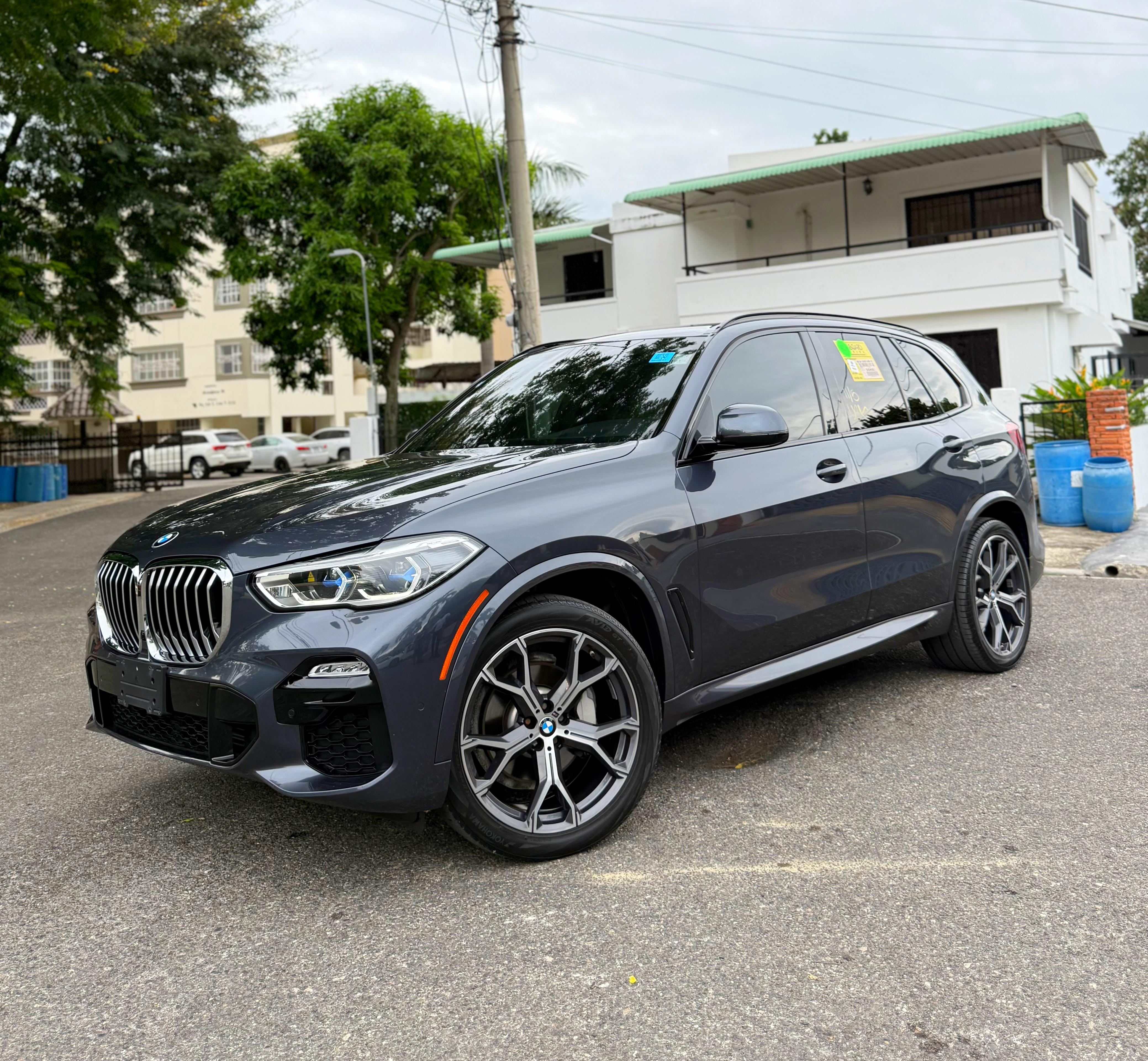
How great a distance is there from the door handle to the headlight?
1914 millimetres

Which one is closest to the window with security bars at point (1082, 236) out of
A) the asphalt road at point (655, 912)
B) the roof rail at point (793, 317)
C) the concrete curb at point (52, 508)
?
the concrete curb at point (52, 508)

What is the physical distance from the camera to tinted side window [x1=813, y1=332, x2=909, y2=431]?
4.98 m

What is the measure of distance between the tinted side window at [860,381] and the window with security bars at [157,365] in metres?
54.0

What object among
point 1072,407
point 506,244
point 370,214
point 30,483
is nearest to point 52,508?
point 30,483

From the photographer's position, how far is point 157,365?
55.6 meters

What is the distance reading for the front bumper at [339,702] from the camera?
3.20 m

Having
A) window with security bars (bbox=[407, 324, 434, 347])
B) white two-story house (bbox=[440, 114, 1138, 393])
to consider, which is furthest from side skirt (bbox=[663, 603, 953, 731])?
window with security bars (bbox=[407, 324, 434, 347])

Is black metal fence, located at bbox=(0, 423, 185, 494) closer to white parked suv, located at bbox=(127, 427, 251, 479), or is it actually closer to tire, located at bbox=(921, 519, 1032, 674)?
white parked suv, located at bbox=(127, 427, 251, 479)

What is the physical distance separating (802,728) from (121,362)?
190ft

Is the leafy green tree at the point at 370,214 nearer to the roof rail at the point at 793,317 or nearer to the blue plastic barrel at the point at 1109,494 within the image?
the blue plastic barrel at the point at 1109,494

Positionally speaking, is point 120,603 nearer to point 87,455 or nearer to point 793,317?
point 793,317

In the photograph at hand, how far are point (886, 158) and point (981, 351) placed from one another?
14.5 ft

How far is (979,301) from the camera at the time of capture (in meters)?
22.8

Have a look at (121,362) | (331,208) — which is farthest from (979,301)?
(121,362)
